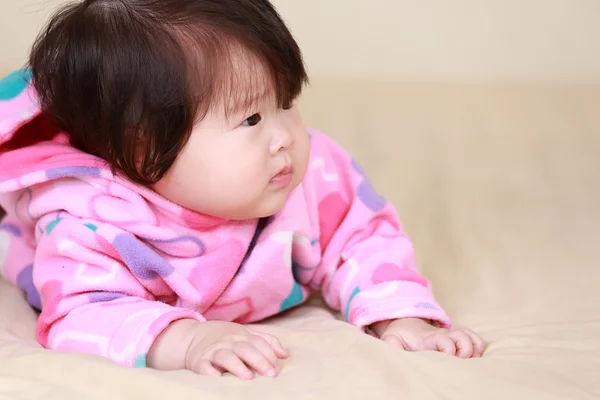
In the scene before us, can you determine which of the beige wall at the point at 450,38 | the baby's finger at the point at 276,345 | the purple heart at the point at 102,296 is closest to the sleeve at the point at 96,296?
the purple heart at the point at 102,296

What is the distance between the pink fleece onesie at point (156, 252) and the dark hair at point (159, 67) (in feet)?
0.25

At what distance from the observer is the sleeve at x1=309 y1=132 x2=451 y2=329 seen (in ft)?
3.52

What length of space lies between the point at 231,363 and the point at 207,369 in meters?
0.03

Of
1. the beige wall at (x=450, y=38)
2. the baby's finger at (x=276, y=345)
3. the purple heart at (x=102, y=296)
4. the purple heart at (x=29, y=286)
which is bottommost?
the purple heart at (x=29, y=286)

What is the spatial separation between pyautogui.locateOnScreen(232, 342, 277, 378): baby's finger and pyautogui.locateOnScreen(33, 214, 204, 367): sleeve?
0.11 meters

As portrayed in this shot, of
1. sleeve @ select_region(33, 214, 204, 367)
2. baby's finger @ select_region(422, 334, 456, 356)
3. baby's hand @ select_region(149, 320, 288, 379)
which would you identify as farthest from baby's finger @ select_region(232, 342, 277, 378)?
baby's finger @ select_region(422, 334, 456, 356)

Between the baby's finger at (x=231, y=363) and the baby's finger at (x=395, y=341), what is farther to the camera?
the baby's finger at (x=395, y=341)

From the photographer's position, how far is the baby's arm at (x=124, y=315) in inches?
34.9

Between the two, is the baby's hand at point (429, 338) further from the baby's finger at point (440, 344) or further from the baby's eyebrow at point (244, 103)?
the baby's eyebrow at point (244, 103)

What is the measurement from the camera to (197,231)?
1.08 meters

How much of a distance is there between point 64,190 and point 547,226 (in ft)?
2.34

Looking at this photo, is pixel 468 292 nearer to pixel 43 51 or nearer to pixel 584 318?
pixel 584 318

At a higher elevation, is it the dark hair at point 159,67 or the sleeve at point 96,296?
the dark hair at point 159,67

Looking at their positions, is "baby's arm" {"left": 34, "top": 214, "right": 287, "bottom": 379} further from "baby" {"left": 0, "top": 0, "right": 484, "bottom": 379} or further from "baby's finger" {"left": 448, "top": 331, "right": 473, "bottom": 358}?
"baby's finger" {"left": 448, "top": 331, "right": 473, "bottom": 358}
